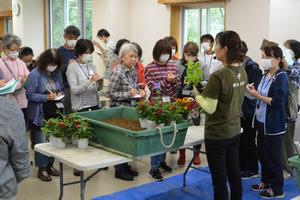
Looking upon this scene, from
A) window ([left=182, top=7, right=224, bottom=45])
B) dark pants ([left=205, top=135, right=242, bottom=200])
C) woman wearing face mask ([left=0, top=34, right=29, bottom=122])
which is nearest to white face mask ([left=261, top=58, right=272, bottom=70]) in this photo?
dark pants ([left=205, top=135, right=242, bottom=200])

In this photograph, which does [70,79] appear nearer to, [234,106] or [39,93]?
[39,93]

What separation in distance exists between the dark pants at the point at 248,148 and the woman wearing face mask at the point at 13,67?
2117 mm

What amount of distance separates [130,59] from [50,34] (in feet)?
20.2

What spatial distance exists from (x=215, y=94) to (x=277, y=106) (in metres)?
0.93

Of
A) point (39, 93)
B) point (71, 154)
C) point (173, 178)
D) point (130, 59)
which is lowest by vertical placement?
point (173, 178)

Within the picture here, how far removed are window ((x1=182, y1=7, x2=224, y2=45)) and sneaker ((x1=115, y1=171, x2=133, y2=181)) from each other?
3.15 metres

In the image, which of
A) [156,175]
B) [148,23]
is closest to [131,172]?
[156,175]

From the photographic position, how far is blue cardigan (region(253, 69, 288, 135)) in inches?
129

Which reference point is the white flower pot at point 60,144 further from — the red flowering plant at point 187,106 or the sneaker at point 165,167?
the sneaker at point 165,167

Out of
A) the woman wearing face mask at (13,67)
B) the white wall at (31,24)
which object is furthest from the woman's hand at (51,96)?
the white wall at (31,24)

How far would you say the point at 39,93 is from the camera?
12.3 ft

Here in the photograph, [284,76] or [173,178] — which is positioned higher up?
[284,76]

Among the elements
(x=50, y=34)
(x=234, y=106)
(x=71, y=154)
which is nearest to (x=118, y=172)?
(x=71, y=154)

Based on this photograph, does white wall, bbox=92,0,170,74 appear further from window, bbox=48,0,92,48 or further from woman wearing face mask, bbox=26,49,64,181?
woman wearing face mask, bbox=26,49,64,181
